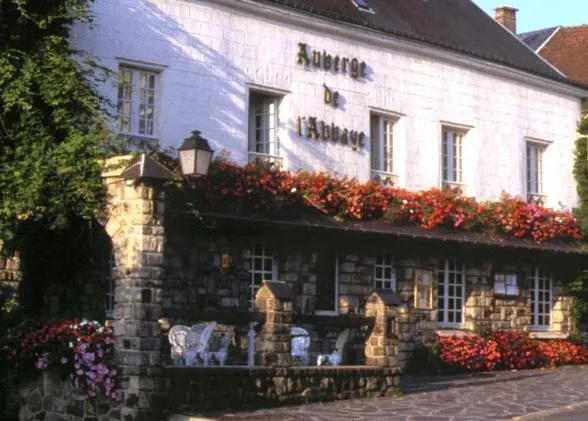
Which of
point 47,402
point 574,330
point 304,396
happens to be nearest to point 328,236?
point 304,396

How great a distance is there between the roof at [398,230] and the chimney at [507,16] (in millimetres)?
8649

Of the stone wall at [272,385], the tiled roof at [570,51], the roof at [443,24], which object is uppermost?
the tiled roof at [570,51]

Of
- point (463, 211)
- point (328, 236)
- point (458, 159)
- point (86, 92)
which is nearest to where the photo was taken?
point (86, 92)

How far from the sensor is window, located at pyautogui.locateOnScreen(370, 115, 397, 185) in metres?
22.7

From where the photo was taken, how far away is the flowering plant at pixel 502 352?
72.2ft

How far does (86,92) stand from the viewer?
1695 centimetres

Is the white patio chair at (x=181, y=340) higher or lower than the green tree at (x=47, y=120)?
lower

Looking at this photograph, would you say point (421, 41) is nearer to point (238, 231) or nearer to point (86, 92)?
point (238, 231)

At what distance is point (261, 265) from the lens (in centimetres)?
2003

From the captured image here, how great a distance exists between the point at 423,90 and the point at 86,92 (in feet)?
28.7

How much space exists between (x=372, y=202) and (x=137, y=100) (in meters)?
4.87

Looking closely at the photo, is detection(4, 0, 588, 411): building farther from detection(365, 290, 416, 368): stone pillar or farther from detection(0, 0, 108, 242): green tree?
detection(0, 0, 108, 242): green tree

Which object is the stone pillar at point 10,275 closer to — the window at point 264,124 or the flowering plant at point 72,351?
the flowering plant at point 72,351

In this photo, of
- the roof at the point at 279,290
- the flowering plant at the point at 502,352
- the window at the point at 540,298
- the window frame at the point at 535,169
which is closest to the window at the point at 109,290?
the roof at the point at 279,290
